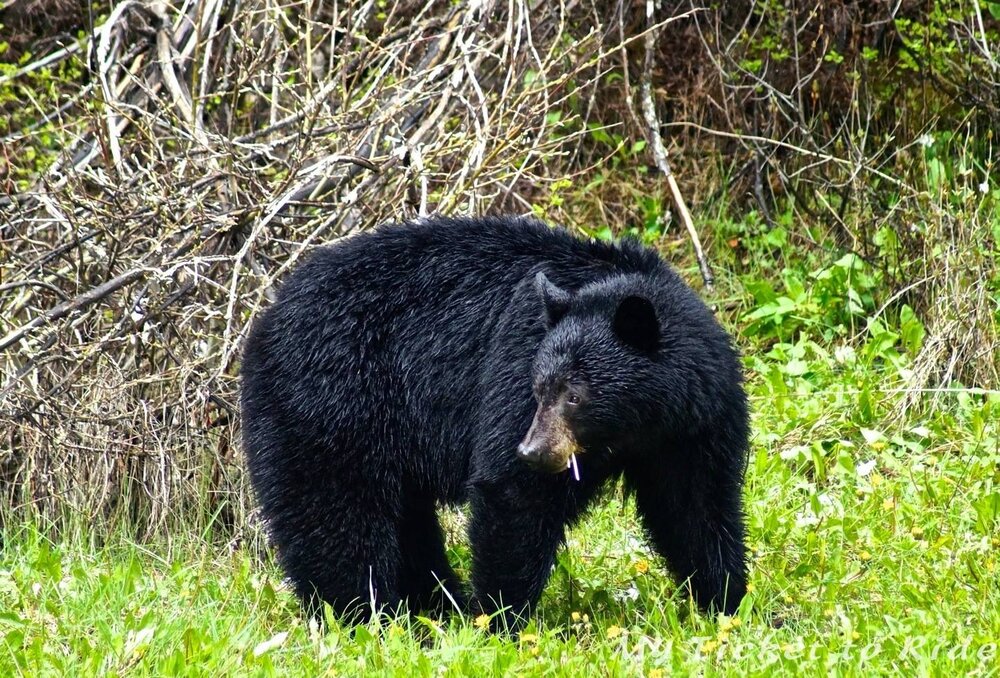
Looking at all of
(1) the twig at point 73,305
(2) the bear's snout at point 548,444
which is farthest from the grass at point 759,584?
(1) the twig at point 73,305

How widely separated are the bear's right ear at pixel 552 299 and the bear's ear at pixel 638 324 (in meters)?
0.21

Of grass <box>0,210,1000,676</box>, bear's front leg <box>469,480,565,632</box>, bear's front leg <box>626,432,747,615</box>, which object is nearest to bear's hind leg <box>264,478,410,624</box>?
grass <box>0,210,1000,676</box>

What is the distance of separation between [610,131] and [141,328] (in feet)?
13.4

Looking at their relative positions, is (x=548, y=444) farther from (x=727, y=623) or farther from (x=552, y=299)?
(x=727, y=623)

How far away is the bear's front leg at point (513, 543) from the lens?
14.6 feet

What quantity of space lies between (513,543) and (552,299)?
34.1 inches

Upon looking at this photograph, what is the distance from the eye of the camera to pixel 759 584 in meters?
4.89

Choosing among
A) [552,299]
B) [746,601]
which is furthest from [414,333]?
[746,601]

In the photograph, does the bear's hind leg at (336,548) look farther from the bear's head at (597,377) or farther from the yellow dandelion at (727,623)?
the yellow dandelion at (727,623)

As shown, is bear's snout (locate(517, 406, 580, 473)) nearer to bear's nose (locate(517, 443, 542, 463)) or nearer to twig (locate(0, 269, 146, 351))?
bear's nose (locate(517, 443, 542, 463))

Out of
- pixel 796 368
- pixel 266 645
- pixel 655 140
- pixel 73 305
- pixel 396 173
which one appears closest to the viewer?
pixel 266 645

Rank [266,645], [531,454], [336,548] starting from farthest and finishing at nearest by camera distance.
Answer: [336,548] < [531,454] < [266,645]

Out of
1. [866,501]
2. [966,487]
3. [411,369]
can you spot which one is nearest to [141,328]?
[411,369]

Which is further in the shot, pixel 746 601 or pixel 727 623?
pixel 746 601
